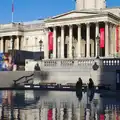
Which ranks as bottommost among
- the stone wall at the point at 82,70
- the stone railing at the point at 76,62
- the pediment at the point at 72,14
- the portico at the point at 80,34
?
the stone wall at the point at 82,70

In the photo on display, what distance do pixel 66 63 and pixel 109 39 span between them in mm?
28041

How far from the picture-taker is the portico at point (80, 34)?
76.7 m

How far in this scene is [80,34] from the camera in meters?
80.8

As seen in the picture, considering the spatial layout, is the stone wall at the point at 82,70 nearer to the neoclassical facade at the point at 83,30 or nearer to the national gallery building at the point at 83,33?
the national gallery building at the point at 83,33

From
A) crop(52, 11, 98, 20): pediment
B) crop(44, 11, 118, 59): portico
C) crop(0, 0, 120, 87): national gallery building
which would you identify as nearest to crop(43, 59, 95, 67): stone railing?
crop(0, 0, 120, 87): national gallery building

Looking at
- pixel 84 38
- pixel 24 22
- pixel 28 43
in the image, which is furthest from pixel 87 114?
pixel 24 22

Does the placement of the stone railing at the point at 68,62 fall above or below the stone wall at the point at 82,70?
above

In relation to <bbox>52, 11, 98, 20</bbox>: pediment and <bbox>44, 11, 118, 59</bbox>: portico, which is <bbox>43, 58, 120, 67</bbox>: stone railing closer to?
<bbox>44, 11, 118, 59</bbox>: portico

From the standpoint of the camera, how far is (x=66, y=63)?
172 feet

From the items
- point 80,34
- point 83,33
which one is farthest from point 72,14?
point 83,33

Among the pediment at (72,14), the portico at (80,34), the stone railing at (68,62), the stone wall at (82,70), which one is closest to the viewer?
the stone wall at (82,70)

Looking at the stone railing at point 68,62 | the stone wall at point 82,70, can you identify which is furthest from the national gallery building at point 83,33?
the stone wall at point 82,70

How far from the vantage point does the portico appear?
3019 inches

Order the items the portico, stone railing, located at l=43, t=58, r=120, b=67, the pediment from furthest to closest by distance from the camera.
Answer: the pediment < the portico < stone railing, located at l=43, t=58, r=120, b=67
